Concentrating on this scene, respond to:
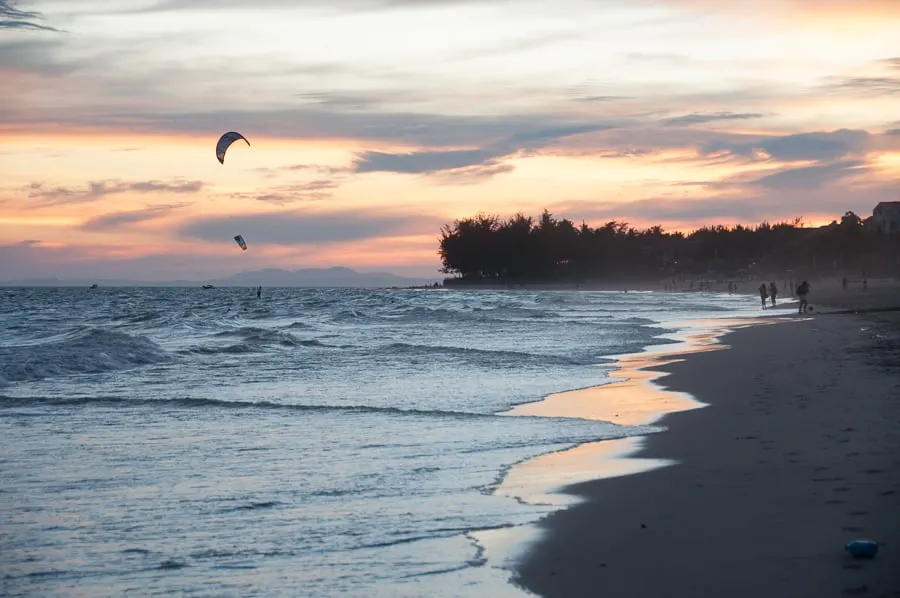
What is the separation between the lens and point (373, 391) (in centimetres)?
1492

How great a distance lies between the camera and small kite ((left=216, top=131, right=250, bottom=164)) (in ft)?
104

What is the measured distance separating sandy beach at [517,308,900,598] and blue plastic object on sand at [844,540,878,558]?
43 mm

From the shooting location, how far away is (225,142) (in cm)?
3222

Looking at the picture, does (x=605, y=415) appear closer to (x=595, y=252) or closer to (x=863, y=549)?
(x=863, y=549)

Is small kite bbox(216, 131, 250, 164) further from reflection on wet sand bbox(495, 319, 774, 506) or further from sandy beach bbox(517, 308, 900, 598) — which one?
sandy beach bbox(517, 308, 900, 598)

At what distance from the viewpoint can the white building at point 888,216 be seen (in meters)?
154

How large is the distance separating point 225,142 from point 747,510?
2808cm

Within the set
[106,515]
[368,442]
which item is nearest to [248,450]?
[368,442]

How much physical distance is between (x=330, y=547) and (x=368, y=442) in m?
3.92

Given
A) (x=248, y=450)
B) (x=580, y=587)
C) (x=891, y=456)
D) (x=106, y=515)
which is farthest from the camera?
(x=248, y=450)

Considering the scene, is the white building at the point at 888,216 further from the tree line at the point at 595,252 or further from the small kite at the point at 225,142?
the small kite at the point at 225,142

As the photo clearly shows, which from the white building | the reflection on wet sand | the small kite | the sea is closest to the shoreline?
the reflection on wet sand

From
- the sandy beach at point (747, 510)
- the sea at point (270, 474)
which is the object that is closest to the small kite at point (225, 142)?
the sea at point (270, 474)

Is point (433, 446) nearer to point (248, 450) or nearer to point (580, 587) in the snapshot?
point (248, 450)
